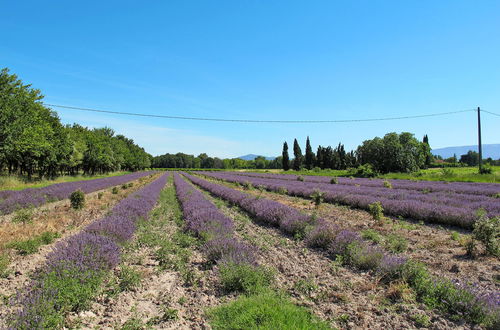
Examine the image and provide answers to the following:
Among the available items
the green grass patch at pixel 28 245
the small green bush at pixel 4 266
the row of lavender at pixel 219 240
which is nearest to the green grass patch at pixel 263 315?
the row of lavender at pixel 219 240

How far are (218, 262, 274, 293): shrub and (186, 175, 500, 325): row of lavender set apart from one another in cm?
215

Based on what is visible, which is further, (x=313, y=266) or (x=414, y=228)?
(x=414, y=228)

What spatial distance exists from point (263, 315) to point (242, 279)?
1.18 metres

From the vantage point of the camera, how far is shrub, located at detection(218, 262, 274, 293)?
14.0ft

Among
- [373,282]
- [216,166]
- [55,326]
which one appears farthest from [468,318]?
[216,166]

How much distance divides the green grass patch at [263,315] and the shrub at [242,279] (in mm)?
433

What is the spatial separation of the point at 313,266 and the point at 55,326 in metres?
4.32

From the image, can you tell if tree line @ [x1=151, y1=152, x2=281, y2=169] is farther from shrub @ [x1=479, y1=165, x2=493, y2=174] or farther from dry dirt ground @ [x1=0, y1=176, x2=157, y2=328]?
dry dirt ground @ [x1=0, y1=176, x2=157, y2=328]

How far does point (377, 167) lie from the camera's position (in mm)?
59688

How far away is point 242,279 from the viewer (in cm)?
435

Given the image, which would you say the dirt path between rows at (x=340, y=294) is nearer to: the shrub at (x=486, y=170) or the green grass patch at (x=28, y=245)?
the green grass patch at (x=28, y=245)

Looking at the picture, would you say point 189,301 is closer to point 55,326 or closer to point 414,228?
point 55,326

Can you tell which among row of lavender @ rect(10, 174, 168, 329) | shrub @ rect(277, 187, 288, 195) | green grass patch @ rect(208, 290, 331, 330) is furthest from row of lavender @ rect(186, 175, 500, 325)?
shrub @ rect(277, 187, 288, 195)

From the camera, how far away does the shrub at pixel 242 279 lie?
4281 mm
